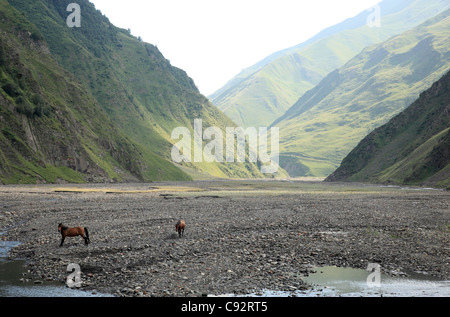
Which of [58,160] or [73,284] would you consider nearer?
[73,284]

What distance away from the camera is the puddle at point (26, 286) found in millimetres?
18062

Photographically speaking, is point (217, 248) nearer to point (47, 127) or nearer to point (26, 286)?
point (26, 286)

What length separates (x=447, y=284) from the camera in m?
20.8

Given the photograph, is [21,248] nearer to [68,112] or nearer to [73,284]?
[73,284]

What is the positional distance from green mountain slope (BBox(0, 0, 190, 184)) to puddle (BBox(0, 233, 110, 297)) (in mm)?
73524

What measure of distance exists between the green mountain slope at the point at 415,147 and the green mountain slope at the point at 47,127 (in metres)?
94.0

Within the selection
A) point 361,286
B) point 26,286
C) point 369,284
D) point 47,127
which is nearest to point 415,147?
point 47,127

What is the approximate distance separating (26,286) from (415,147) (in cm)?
15566

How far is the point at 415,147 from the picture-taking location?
15162cm

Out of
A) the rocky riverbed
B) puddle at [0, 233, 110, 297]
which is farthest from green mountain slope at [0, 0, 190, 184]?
puddle at [0, 233, 110, 297]

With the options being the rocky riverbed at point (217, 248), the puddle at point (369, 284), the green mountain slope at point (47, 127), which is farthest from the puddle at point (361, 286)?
the green mountain slope at point (47, 127)

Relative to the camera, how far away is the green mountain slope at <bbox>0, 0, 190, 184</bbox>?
97.4 metres
